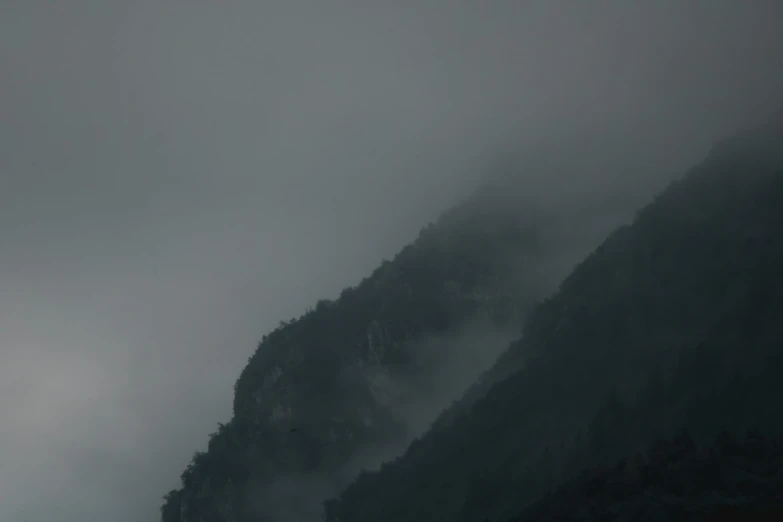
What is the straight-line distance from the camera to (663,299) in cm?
14275

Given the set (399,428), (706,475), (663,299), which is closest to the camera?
(706,475)

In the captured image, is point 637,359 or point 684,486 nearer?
point 684,486

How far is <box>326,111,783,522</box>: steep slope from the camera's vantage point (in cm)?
11606

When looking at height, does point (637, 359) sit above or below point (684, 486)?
above

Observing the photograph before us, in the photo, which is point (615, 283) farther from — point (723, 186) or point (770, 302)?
point (770, 302)

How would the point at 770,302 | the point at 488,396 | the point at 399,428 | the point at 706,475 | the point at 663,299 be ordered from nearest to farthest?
the point at 706,475 < the point at 770,302 < the point at 663,299 < the point at 488,396 < the point at 399,428

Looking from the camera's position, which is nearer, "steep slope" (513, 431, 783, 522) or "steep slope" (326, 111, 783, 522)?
"steep slope" (513, 431, 783, 522)

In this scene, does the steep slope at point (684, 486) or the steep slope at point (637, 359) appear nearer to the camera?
the steep slope at point (684, 486)

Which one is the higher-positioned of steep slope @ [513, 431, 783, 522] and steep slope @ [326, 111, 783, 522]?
steep slope @ [326, 111, 783, 522]

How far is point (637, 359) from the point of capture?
133750 millimetres

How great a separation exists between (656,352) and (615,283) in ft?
93.0

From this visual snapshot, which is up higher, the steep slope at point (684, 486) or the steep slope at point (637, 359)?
the steep slope at point (637, 359)

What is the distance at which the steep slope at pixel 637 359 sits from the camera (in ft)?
381

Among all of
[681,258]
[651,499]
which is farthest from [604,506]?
[681,258]
